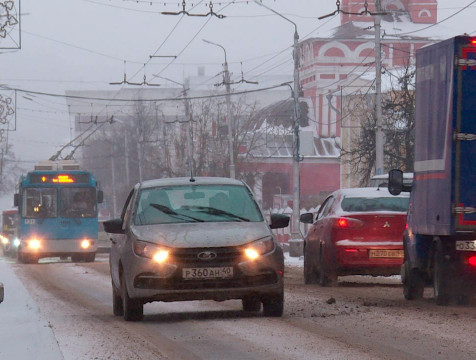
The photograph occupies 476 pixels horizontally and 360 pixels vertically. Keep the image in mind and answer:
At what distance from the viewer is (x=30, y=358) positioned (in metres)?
9.70

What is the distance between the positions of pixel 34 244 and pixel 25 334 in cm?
2892

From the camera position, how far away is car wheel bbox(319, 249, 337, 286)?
66.1 feet

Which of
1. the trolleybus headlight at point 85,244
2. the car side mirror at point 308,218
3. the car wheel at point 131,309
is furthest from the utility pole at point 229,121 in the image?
the car wheel at point 131,309

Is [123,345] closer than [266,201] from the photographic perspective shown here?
Yes

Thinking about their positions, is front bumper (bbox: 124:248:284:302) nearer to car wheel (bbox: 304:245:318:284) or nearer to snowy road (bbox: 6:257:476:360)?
snowy road (bbox: 6:257:476:360)

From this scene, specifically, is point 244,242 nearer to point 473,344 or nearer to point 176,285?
point 176,285

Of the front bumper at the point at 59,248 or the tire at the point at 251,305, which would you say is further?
the front bumper at the point at 59,248

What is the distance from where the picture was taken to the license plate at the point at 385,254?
1967 cm

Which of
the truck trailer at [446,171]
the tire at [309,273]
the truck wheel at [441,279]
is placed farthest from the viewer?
the tire at [309,273]

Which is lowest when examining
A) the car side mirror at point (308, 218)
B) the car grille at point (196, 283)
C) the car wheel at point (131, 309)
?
the car wheel at point (131, 309)

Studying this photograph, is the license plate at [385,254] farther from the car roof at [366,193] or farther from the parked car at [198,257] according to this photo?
the parked car at [198,257]

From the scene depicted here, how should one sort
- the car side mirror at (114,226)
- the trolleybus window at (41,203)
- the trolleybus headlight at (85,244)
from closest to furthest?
the car side mirror at (114,226) → the trolleybus window at (41,203) → the trolleybus headlight at (85,244)

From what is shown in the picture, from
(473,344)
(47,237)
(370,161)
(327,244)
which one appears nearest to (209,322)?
(473,344)

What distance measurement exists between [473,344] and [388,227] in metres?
9.25
